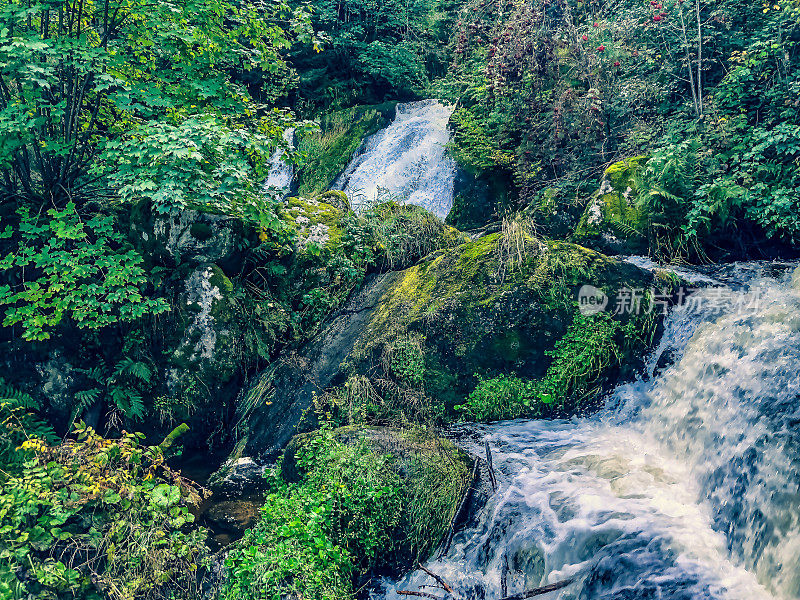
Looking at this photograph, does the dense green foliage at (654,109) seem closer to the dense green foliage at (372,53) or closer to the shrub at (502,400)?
the shrub at (502,400)

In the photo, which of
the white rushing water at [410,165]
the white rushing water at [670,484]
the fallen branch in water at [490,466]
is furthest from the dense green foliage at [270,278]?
the white rushing water at [410,165]

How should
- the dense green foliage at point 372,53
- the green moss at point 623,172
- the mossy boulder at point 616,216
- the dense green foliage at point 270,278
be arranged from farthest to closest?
the dense green foliage at point 372,53
the green moss at point 623,172
the mossy boulder at point 616,216
the dense green foliage at point 270,278

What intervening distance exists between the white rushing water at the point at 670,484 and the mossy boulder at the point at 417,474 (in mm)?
195

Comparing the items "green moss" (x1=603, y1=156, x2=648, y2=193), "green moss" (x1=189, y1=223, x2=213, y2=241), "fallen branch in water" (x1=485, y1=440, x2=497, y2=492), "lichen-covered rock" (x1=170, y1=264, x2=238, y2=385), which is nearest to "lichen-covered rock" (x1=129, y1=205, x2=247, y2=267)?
"green moss" (x1=189, y1=223, x2=213, y2=241)

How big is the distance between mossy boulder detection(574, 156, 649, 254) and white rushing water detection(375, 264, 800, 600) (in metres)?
1.89

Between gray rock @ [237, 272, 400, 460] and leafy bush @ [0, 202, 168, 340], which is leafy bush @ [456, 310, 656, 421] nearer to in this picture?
gray rock @ [237, 272, 400, 460]

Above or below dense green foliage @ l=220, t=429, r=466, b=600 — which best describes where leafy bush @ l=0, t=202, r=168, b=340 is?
above

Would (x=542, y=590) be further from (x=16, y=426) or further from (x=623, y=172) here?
(x=623, y=172)

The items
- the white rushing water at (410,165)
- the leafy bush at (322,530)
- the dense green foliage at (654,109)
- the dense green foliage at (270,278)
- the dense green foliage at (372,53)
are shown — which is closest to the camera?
the leafy bush at (322,530)

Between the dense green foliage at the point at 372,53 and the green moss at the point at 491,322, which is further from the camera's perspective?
the dense green foliage at the point at 372,53

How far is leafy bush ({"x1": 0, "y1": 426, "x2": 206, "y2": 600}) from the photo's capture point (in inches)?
142

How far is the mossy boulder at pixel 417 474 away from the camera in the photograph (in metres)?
4.21

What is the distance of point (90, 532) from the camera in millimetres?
3895

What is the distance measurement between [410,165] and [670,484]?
27.6ft
